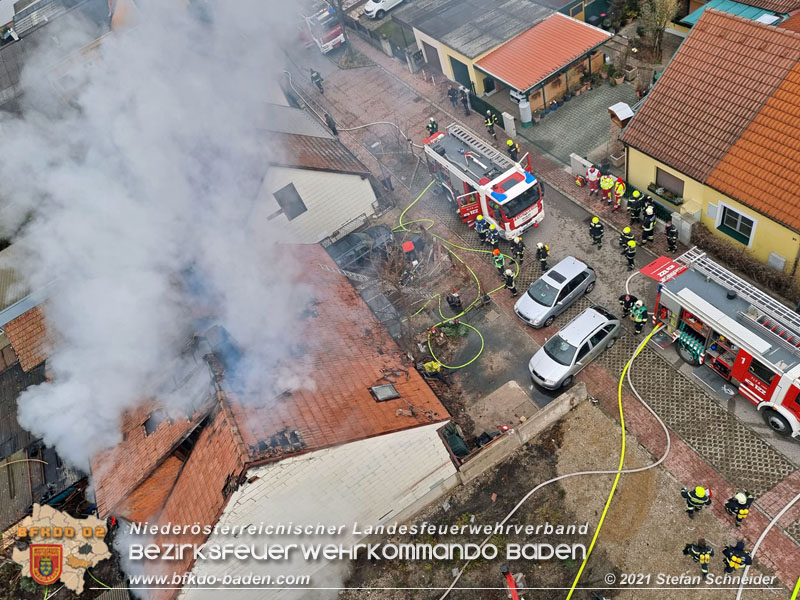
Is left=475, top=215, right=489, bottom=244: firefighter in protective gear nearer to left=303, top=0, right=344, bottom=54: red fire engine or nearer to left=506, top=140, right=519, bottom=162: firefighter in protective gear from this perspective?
left=506, top=140, right=519, bottom=162: firefighter in protective gear

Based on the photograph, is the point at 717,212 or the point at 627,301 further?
the point at 717,212

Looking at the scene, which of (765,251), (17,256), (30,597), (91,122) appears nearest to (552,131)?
(765,251)

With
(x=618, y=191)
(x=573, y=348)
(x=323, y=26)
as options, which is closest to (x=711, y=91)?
(x=618, y=191)

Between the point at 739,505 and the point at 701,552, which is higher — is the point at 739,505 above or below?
above

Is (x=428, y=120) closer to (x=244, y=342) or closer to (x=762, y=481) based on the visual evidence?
(x=244, y=342)

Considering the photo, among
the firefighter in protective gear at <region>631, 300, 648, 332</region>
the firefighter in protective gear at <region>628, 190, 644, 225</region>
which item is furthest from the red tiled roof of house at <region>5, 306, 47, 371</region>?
the firefighter in protective gear at <region>628, 190, 644, 225</region>

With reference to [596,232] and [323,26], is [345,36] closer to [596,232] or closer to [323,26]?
[323,26]
